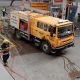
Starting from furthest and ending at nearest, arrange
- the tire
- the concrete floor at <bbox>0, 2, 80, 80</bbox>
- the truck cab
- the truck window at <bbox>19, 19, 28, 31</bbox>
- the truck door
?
the tire, the truck window at <bbox>19, 19, 28, 31</bbox>, the truck door, the truck cab, the concrete floor at <bbox>0, 2, 80, 80</bbox>

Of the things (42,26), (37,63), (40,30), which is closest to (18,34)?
(40,30)

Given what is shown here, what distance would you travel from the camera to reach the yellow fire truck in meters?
17.0

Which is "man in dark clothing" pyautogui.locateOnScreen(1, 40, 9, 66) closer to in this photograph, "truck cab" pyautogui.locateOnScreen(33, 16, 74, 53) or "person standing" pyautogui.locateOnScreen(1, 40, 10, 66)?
A: "person standing" pyautogui.locateOnScreen(1, 40, 10, 66)

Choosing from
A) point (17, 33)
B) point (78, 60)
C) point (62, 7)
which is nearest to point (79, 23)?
point (62, 7)

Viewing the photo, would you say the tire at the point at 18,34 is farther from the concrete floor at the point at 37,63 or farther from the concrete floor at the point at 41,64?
the concrete floor at the point at 41,64

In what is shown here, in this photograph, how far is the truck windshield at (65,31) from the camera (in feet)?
56.0

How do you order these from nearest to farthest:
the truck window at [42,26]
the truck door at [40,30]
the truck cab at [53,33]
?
the truck cab at [53,33]
the truck window at [42,26]
the truck door at [40,30]

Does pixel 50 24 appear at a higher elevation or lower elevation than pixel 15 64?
higher

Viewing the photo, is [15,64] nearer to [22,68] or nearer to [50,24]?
[22,68]

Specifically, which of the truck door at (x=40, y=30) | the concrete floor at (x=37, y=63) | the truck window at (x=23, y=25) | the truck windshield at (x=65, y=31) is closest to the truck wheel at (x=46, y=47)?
the concrete floor at (x=37, y=63)

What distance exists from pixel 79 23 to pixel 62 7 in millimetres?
3840

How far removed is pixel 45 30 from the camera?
1758 cm

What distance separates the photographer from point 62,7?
915 inches

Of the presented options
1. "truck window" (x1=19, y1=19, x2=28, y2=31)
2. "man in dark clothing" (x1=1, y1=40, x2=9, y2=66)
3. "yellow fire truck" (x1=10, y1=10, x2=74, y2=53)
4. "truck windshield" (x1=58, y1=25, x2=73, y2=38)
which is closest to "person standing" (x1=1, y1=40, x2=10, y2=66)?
"man in dark clothing" (x1=1, y1=40, x2=9, y2=66)
